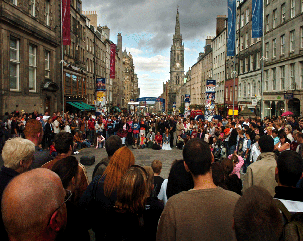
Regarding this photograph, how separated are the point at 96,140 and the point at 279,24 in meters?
24.1

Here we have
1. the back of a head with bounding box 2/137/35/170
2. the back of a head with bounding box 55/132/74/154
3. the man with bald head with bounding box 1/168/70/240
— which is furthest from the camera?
the back of a head with bounding box 55/132/74/154

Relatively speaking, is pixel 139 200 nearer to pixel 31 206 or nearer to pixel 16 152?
pixel 31 206

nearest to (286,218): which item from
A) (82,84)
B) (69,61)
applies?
(69,61)

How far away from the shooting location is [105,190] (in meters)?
3.03

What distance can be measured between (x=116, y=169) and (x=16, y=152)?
1.13 meters

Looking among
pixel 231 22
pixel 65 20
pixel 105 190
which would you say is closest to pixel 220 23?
pixel 231 22

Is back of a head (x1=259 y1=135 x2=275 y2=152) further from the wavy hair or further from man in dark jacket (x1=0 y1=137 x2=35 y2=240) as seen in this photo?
man in dark jacket (x1=0 y1=137 x2=35 y2=240)

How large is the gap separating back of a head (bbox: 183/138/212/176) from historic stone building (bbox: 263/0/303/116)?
2514 centimetres

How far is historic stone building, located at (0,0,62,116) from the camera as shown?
19.1 m

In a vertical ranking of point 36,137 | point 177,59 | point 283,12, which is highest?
point 177,59

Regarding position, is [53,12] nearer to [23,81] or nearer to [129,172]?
[23,81]

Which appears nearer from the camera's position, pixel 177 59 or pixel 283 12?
pixel 283 12

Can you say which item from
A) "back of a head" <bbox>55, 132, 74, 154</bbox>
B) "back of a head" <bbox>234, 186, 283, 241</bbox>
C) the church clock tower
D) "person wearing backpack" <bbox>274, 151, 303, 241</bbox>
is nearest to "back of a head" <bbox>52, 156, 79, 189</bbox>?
"back of a head" <bbox>55, 132, 74, 154</bbox>

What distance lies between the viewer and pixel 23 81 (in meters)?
21.5
